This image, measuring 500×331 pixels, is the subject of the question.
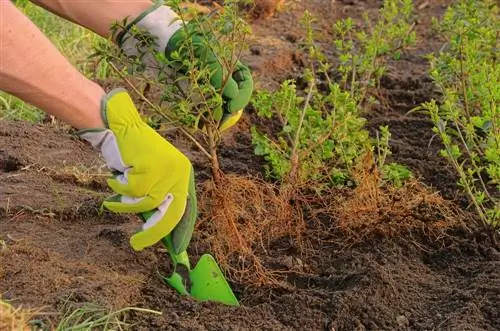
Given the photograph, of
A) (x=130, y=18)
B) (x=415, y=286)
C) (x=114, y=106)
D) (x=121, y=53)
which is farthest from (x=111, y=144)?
(x=415, y=286)

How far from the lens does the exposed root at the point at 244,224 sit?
285cm

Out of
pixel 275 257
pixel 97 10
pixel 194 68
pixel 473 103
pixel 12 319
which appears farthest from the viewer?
pixel 473 103

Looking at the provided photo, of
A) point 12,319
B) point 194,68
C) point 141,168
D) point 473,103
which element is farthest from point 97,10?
point 473,103

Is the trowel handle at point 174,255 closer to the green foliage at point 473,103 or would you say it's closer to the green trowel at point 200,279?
the green trowel at point 200,279

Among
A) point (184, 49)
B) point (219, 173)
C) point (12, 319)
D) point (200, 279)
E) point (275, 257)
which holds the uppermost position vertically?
point (184, 49)

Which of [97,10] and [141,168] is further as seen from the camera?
[97,10]

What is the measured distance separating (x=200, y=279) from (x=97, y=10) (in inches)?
38.2

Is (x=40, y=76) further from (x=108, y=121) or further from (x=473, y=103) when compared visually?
(x=473, y=103)

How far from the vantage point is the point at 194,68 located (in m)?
2.82

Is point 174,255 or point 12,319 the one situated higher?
point 12,319

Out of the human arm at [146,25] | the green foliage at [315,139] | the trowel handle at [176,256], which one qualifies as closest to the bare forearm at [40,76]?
the trowel handle at [176,256]

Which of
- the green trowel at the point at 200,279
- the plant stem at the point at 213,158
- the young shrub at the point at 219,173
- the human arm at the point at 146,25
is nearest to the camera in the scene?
the green trowel at the point at 200,279

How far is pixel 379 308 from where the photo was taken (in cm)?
263

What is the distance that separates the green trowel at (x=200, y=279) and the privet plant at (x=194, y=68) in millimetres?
316
